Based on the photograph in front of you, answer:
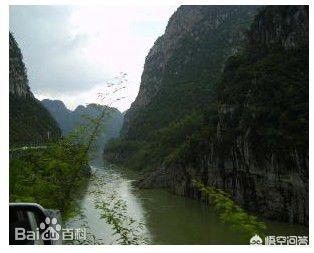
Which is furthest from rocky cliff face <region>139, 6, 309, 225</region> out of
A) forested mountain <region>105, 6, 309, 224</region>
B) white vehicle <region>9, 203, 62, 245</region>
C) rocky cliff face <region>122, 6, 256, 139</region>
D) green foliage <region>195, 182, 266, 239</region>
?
rocky cliff face <region>122, 6, 256, 139</region>

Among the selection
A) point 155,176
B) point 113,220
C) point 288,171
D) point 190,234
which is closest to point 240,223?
point 113,220

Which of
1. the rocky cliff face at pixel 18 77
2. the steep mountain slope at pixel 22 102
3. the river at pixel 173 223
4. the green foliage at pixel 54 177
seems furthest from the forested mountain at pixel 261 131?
the rocky cliff face at pixel 18 77

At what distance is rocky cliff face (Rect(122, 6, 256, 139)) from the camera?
363 feet

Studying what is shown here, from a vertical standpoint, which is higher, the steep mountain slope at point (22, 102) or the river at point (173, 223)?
the steep mountain slope at point (22, 102)

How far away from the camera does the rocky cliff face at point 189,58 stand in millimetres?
110625

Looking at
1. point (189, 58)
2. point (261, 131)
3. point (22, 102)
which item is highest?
point (189, 58)

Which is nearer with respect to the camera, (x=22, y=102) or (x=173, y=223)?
(x=173, y=223)

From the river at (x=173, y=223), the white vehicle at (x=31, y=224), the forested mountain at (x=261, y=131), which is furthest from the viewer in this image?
the forested mountain at (x=261, y=131)

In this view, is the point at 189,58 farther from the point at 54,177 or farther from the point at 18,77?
the point at 54,177

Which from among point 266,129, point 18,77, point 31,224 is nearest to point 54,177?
point 31,224

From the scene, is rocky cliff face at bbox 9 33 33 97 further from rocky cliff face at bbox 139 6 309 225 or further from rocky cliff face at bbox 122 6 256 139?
rocky cliff face at bbox 139 6 309 225

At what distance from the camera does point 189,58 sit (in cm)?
13012

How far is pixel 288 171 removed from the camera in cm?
3234

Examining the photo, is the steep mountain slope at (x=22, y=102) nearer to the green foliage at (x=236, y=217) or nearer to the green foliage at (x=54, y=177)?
the green foliage at (x=54, y=177)
